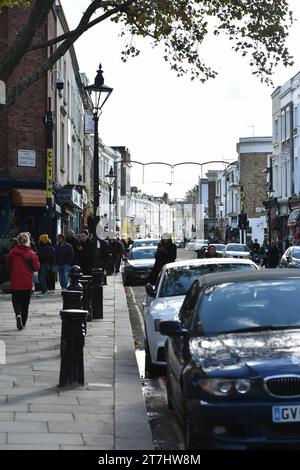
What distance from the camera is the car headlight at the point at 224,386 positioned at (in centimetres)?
640

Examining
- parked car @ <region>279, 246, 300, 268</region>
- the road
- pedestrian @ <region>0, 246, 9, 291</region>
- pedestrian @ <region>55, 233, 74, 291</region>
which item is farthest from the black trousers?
parked car @ <region>279, 246, 300, 268</region>

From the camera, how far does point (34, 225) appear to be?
3200 cm

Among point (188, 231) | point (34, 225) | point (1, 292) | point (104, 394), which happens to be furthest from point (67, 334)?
point (188, 231)

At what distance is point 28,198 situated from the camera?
30.1 m

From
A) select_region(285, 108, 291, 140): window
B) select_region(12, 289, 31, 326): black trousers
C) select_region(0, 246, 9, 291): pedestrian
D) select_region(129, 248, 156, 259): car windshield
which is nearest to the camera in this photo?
select_region(12, 289, 31, 326): black trousers

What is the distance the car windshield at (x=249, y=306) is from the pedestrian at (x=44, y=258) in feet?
50.5

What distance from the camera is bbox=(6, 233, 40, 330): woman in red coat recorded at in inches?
595

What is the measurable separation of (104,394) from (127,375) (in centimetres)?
128

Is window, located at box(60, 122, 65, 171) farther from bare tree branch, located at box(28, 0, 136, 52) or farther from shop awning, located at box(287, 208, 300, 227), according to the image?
bare tree branch, located at box(28, 0, 136, 52)

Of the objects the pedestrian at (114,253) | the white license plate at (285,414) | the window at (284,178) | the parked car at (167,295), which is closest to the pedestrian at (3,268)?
the parked car at (167,295)

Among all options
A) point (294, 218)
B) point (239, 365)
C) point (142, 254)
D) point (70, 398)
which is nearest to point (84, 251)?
point (142, 254)

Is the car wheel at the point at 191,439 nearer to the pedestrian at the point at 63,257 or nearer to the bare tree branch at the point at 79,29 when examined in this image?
the bare tree branch at the point at 79,29

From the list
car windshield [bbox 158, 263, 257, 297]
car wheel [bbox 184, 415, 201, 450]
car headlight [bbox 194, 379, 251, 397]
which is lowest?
car wheel [bbox 184, 415, 201, 450]

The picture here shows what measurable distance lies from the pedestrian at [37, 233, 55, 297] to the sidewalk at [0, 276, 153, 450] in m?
7.93
